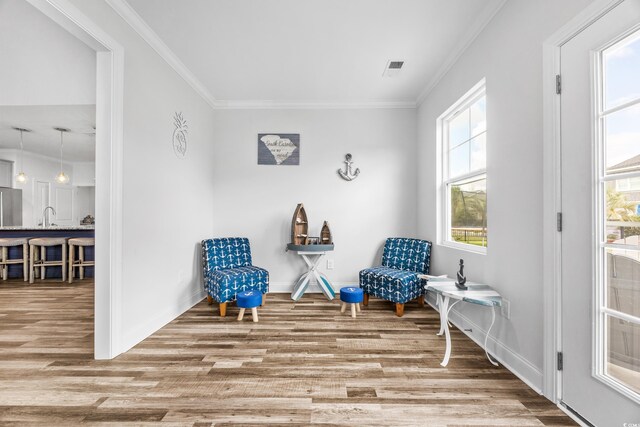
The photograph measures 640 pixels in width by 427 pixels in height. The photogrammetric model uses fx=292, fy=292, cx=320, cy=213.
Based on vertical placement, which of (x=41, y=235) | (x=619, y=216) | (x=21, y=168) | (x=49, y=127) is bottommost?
(x=41, y=235)

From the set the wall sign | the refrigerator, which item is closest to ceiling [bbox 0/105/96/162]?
the refrigerator

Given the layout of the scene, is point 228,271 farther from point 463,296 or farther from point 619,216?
point 619,216

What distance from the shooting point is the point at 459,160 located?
3.07 meters

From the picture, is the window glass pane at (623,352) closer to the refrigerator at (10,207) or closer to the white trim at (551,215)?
the white trim at (551,215)

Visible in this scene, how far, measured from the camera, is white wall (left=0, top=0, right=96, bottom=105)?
8.07ft

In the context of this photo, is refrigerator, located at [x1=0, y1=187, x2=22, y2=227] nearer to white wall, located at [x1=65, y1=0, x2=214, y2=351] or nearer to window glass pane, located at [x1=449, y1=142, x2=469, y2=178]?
white wall, located at [x1=65, y1=0, x2=214, y2=351]

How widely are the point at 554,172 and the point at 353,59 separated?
2081 mm

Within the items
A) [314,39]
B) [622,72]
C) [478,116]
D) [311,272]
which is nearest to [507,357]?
[622,72]

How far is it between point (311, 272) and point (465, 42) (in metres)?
2.94

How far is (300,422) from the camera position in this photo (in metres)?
1.52

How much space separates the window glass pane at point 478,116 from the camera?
8.57 ft

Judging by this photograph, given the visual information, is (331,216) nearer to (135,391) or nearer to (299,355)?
(299,355)

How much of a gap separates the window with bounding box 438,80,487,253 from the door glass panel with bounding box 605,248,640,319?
1161mm

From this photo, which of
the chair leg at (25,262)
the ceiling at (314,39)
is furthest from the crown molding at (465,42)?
the chair leg at (25,262)
